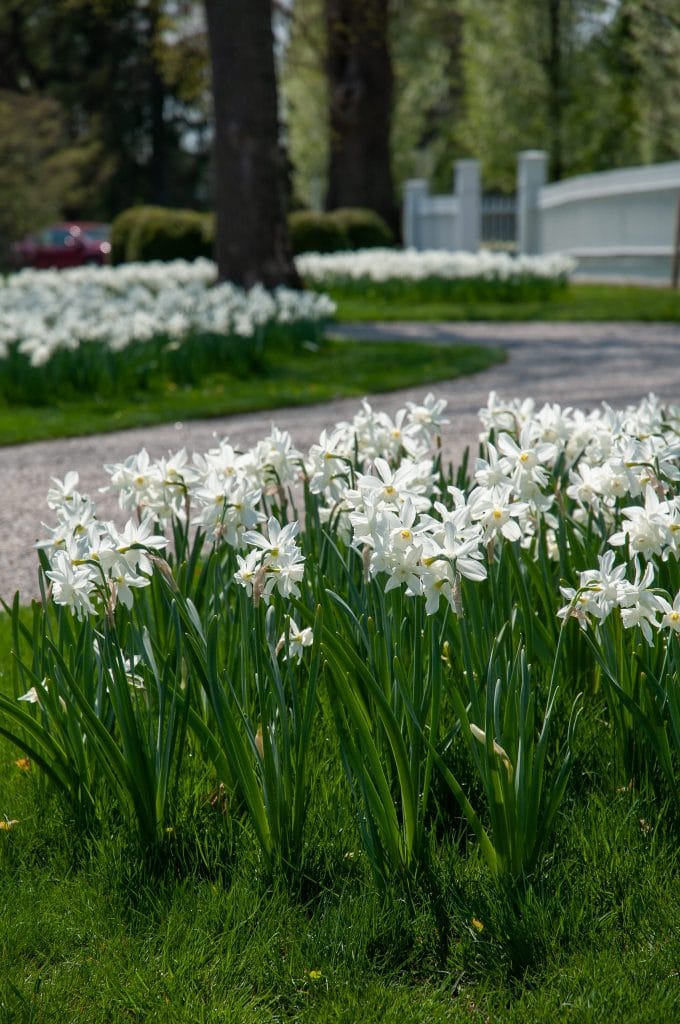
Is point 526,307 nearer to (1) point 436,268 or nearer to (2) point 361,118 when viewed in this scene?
(1) point 436,268

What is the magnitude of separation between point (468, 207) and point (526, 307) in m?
10.4

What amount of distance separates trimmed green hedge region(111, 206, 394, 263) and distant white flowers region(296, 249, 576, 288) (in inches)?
158

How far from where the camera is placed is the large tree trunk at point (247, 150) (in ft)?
35.2

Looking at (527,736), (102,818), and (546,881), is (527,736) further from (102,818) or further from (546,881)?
(102,818)

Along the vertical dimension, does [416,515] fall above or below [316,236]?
below

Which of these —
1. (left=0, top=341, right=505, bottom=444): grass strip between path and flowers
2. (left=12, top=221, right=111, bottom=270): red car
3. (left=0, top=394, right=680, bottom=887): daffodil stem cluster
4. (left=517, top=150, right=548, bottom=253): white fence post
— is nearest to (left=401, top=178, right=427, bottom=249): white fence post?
(left=517, top=150, right=548, bottom=253): white fence post

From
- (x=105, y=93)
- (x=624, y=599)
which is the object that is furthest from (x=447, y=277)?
(x=105, y=93)

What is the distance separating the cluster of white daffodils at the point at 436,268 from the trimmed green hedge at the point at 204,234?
4059mm

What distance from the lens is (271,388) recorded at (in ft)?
28.7

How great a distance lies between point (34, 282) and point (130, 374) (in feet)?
19.4

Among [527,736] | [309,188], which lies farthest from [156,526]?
[309,188]

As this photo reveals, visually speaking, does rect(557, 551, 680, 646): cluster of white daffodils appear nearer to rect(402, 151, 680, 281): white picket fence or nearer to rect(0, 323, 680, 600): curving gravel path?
rect(0, 323, 680, 600): curving gravel path

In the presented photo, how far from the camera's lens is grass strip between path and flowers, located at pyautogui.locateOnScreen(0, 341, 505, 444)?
7613 millimetres

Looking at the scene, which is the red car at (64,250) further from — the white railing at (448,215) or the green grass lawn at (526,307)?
the green grass lawn at (526,307)
